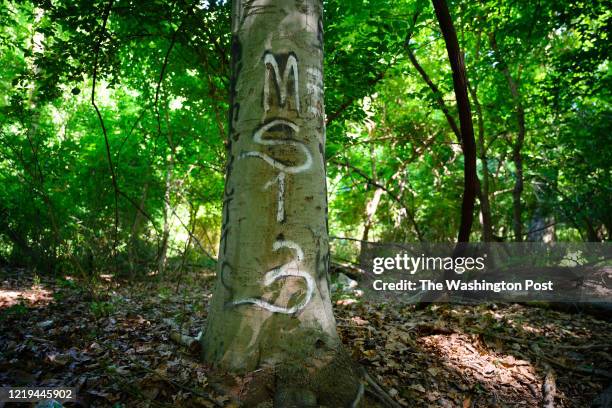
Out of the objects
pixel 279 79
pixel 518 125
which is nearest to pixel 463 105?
pixel 279 79

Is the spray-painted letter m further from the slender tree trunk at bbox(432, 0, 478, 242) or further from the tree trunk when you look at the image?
the slender tree trunk at bbox(432, 0, 478, 242)

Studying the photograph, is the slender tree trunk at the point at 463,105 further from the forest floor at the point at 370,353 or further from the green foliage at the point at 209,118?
the green foliage at the point at 209,118

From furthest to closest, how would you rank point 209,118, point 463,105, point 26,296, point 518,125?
point 518,125 → point 209,118 → point 26,296 → point 463,105

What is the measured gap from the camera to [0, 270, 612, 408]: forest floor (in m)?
2.06

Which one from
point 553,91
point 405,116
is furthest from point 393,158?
point 553,91

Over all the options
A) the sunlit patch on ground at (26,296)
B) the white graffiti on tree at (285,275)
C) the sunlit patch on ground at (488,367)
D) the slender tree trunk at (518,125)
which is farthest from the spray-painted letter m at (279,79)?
the slender tree trunk at (518,125)

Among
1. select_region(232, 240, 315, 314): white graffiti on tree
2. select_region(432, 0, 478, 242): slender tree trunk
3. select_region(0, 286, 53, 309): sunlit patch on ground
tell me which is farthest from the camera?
select_region(0, 286, 53, 309): sunlit patch on ground

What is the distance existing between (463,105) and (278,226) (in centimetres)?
213

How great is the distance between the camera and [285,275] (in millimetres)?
1985

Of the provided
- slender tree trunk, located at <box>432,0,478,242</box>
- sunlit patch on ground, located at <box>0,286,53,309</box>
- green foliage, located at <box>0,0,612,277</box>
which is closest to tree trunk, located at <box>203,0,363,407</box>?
green foliage, located at <box>0,0,612,277</box>

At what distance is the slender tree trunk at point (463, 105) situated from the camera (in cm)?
300

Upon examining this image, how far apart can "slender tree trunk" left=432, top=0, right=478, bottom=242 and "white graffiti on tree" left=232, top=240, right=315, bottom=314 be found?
204 centimetres

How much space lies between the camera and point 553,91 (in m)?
5.09

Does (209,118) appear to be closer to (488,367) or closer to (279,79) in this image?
(279,79)
